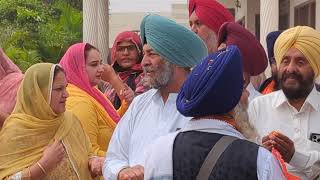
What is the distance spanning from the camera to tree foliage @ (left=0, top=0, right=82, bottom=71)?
→ 21875 millimetres

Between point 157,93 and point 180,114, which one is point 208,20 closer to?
point 157,93

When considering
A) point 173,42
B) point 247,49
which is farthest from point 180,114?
point 247,49

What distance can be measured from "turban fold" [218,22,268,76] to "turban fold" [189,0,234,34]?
1.08 ft

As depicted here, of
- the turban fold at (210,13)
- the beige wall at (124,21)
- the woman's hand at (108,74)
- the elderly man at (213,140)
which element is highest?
the turban fold at (210,13)

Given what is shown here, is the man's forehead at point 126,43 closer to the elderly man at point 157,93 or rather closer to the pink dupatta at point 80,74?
the pink dupatta at point 80,74

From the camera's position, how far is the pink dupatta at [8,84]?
481cm

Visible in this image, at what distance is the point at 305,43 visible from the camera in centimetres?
335

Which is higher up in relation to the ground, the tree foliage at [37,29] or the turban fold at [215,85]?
the turban fold at [215,85]

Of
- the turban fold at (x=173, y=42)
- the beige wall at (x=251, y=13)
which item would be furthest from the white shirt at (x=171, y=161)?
the beige wall at (x=251, y=13)

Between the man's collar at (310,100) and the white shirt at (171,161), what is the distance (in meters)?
1.12

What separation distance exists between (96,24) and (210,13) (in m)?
13.7

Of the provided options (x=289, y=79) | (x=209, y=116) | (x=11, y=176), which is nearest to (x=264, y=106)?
(x=289, y=79)

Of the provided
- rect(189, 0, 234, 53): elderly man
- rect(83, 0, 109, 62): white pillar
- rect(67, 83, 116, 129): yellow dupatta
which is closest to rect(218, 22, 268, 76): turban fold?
rect(189, 0, 234, 53): elderly man

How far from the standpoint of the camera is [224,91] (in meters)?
2.26
